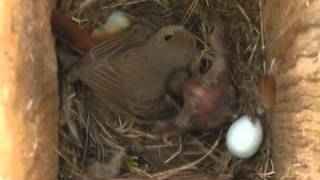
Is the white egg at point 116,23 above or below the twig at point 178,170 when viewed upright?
above

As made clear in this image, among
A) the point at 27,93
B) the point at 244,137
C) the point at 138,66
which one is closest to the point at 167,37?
the point at 138,66

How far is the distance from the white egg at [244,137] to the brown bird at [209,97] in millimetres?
30

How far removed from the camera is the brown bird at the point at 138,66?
1508mm

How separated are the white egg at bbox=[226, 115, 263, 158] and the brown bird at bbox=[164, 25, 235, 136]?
0.03 meters

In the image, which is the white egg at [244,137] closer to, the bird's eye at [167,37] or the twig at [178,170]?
the twig at [178,170]

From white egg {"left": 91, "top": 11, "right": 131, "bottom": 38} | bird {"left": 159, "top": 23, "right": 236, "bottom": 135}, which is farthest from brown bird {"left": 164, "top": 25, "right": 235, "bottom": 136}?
white egg {"left": 91, "top": 11, "right": 131, "bottom": 38}

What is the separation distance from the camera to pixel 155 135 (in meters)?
1.57

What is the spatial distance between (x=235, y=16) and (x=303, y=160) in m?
0.39

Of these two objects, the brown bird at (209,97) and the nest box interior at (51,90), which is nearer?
the nest box interior at (51,90)

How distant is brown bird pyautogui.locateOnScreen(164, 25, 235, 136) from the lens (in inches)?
58.9

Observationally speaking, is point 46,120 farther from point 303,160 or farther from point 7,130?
point 303,160

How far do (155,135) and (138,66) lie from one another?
14cm

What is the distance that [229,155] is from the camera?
155 cm

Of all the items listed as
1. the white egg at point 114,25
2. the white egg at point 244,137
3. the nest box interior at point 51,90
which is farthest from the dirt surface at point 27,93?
the white egg at point 244,137
